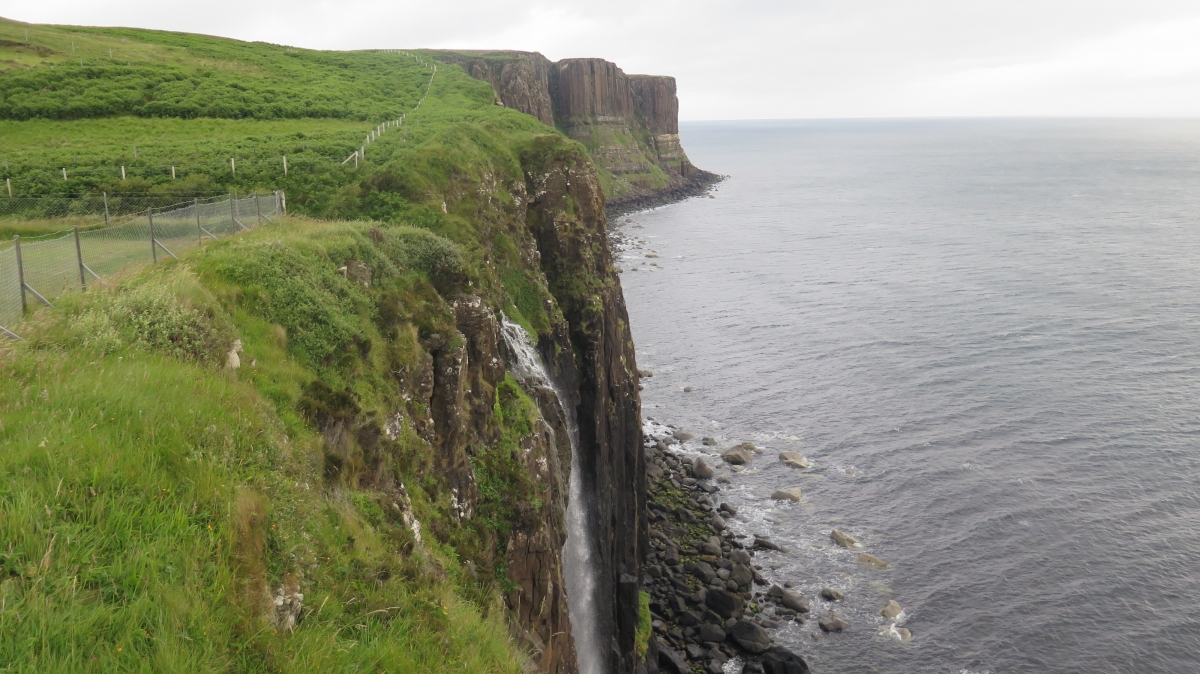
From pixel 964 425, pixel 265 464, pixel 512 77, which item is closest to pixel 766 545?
pixel 964 425

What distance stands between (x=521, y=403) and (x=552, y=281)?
1425 centimetres

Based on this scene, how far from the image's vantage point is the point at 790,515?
4534 cm

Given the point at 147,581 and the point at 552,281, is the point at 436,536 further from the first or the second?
the point at 552,281

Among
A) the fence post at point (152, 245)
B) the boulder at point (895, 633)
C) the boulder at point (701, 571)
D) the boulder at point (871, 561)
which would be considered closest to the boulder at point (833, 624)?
the boulder at point (895, 633)

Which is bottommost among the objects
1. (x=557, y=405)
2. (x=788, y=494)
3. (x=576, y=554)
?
(x=788, y=494)

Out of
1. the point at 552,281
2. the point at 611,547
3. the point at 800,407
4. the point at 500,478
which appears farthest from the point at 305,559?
the point at 800,407

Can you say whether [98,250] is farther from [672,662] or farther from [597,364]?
[672,662]

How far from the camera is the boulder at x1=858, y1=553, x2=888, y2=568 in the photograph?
3928cm

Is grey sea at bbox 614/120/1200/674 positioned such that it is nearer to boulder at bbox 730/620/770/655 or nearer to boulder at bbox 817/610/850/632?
boulder at bbox 817/610/850/632

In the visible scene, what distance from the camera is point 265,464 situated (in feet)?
37.0

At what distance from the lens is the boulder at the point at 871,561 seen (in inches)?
1547

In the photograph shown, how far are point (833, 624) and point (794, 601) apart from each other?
2.33 metres

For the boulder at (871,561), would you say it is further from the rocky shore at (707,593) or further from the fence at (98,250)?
the fence at (98,250)

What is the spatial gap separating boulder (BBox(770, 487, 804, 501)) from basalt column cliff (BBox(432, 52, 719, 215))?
116m
